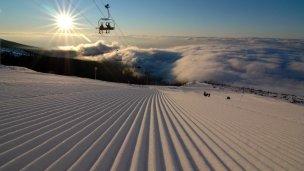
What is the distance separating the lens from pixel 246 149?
526cm

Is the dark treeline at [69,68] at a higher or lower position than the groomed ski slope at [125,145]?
higher

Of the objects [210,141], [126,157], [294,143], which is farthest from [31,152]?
[294,143]

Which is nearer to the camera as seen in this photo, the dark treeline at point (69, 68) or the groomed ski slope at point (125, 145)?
the groomed ski slope at point (125, 145)

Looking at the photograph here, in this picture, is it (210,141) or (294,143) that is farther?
(294,143)

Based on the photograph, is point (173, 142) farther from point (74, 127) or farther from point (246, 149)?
point (74, 127)

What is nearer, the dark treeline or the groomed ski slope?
the groomed ski slope

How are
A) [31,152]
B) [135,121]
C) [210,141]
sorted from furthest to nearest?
[135,121], [210,141], [31,152]

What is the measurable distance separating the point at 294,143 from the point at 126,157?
4.43 metres

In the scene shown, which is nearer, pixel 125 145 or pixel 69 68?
pixel 125 145

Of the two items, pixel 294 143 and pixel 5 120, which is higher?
pixel 5 120

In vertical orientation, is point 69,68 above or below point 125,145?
above

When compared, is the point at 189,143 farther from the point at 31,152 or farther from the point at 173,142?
the point at 31,152

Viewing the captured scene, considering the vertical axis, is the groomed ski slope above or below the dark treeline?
below

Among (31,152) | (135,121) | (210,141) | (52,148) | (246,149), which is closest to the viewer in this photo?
(31,152)
